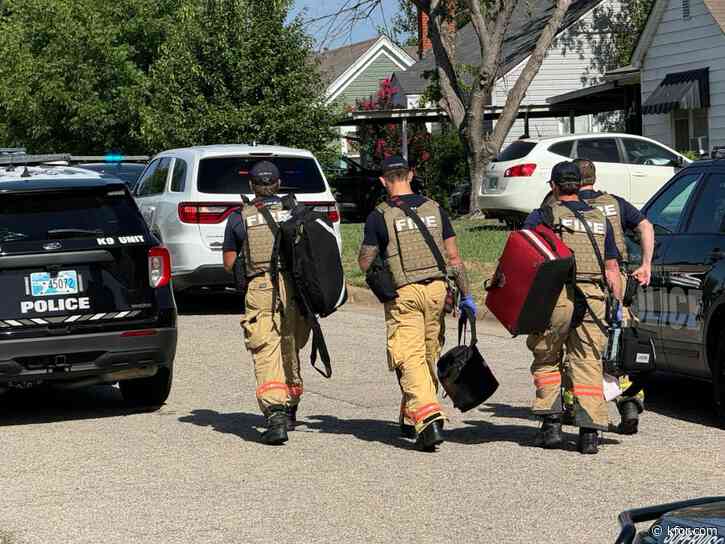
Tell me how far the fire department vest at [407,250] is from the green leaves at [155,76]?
20.2m

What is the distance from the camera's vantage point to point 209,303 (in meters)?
18.1

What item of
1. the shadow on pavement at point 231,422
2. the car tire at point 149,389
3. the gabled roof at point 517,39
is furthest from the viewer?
the gabled roof at point 517,39

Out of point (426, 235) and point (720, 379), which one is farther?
point (720, 379)

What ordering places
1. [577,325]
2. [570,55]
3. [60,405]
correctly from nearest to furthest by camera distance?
1. [577,325]
2. [60,405]
3. [570,55]

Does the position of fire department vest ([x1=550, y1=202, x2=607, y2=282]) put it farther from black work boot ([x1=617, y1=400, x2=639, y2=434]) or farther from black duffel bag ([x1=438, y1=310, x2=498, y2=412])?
black work boot ([x1=617, y1=400, x2=639, y2=434])

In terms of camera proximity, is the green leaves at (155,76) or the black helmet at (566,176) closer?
the black helmet at (566,176)

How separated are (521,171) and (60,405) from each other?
1320 cm

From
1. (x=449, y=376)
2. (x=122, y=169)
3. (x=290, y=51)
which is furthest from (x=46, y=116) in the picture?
(x=449, y=376)

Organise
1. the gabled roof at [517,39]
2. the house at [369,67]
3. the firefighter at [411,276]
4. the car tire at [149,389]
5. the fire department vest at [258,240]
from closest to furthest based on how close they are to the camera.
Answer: the firefighter at [411,276]
the fire department vest at [258,240]
the car tire at [149,389]
the gabled roof at [517,39]
the house at [369,67]

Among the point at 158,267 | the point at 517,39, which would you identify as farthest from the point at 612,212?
the point at 517,39

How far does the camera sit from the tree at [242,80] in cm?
2853

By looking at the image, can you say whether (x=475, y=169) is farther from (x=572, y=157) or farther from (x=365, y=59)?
Result: (x=365, y=59)

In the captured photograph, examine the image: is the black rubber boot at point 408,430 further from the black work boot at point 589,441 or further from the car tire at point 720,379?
the car tire at point 720,379

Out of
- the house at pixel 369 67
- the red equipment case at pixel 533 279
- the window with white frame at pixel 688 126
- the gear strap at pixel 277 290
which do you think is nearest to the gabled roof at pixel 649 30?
the window with white frame at pixel 688 126
